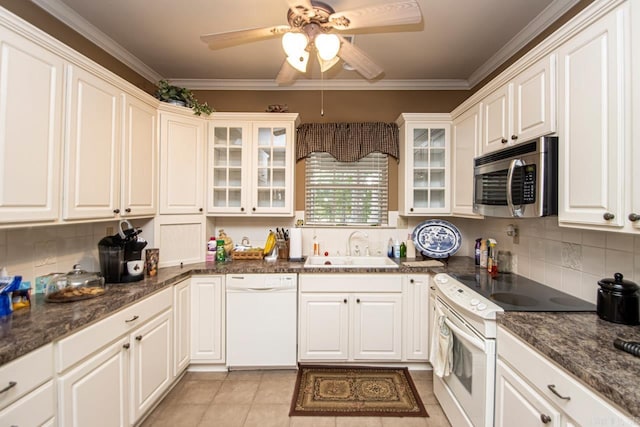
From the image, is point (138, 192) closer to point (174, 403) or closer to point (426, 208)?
point (174, 403)

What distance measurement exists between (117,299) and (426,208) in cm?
255

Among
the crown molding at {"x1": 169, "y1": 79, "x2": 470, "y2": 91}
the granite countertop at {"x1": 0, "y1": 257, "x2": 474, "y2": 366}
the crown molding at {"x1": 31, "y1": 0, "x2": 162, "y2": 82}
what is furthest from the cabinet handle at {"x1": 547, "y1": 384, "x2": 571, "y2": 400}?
the crown molding at {"x1": 31, "y1": 0, "x2": 162, "y2": 82}

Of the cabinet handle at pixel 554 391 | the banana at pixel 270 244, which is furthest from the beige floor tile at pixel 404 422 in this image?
the banana at pixel 270 244

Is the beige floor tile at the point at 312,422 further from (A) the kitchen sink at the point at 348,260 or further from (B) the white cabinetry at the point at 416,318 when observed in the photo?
(A) the kitchen sink at the point at 348,260

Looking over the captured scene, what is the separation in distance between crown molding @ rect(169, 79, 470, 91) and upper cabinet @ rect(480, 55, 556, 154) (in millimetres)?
1018

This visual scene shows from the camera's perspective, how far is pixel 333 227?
121 inches

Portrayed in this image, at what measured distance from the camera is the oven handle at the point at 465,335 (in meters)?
1.46

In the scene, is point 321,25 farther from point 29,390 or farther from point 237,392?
point 237,392

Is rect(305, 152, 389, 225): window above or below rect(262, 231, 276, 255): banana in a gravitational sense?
above

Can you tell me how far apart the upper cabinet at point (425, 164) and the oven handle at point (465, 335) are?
123 cm

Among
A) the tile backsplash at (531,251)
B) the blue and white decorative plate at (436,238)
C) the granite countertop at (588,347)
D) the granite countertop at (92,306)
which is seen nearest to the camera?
the granite countertop at (588,347)

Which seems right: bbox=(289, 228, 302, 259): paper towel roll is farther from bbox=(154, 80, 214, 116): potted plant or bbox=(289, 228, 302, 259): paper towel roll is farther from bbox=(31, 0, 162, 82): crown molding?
bbox=(31, 0, 162, 82): crown molding

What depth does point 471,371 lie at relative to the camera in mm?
1593

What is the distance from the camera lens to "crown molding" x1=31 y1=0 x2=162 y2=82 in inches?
73.7
